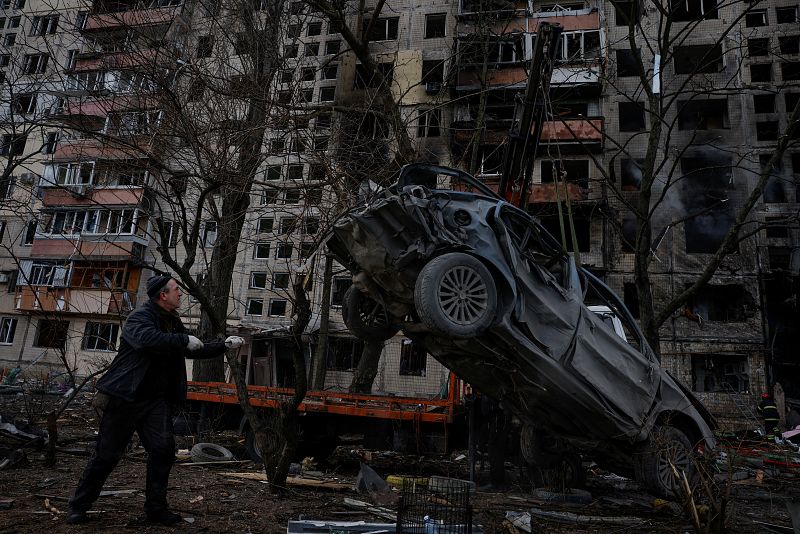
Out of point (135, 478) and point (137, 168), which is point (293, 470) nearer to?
point (135, 478)

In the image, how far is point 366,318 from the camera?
634 centimetres

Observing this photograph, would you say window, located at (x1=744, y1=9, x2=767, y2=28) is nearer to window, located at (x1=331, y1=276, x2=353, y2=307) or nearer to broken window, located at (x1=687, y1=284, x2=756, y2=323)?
broken window, located at (x1=687, y1=284, x2=756, y2=323)

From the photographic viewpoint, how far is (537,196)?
25109 mm

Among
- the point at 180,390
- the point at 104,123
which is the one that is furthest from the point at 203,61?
the point at 180,390

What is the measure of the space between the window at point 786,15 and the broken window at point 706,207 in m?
8.99

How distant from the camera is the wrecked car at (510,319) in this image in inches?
204

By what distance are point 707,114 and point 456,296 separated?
29.8 m

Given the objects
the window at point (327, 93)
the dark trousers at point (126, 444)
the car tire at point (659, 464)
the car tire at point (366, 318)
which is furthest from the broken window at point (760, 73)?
the dark trousers at point (126, 444)

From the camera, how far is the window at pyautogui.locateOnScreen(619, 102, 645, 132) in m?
28.6

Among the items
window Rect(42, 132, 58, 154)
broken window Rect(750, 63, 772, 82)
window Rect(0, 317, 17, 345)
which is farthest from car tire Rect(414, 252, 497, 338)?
window Rect(0, 317, 17, 345)

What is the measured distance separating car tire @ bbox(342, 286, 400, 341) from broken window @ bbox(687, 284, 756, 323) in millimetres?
22997

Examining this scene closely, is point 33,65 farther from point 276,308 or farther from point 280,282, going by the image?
point 276,308

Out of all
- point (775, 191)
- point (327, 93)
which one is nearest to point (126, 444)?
point (327, 93)

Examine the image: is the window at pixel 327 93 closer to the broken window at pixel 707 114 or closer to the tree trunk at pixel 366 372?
the broken window at pixel 707 114
